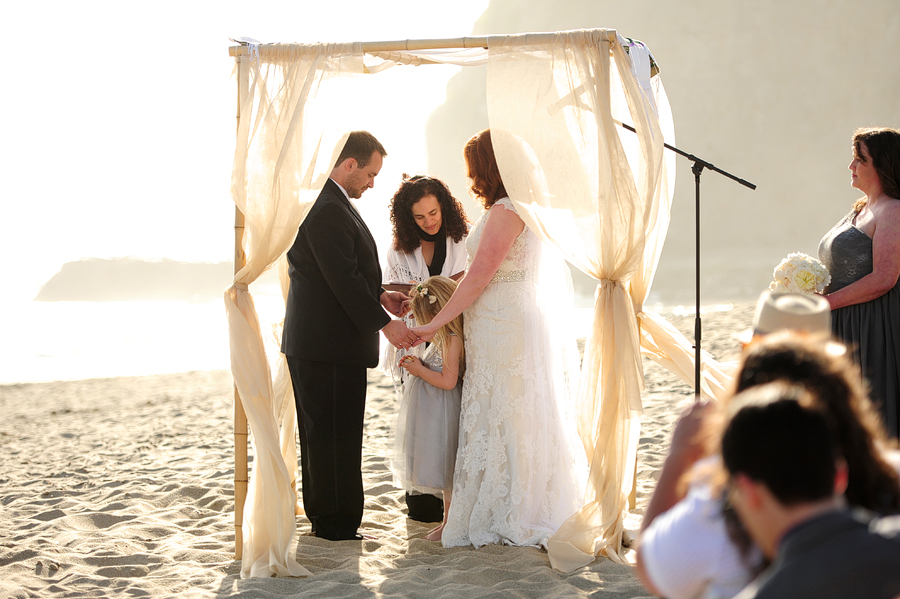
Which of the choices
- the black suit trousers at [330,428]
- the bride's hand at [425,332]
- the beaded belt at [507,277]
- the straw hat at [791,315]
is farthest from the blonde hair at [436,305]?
the straw hat at [791,315]

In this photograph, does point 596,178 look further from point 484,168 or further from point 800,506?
point 800,506

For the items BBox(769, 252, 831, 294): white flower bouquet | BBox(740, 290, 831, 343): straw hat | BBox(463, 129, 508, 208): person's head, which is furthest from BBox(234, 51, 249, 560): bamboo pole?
BBox(740, 290, 831, 343): straw hat

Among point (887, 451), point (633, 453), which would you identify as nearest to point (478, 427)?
point (633, 453)

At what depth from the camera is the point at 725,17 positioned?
69.2 meters

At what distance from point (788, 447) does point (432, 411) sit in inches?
102

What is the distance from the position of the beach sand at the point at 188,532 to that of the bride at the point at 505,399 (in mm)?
183

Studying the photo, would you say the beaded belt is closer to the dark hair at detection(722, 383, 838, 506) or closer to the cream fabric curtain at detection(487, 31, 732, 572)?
the cream fabric curtain at detection(487, 31, 732, 572)

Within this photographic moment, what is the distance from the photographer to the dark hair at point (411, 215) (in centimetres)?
392

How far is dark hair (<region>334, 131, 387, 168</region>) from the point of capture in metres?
3.49

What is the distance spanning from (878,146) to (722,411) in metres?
2.40

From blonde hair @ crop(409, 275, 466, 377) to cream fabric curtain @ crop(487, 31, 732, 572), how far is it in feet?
1.78

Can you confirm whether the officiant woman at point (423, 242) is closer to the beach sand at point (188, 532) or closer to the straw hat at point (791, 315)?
the beach sand at point (188, 532)

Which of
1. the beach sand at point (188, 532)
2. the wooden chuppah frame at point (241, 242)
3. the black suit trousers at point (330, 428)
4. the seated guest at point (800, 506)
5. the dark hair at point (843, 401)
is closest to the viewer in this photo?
the seated guest at point (800, 506)

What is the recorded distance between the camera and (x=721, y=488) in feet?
3.60
